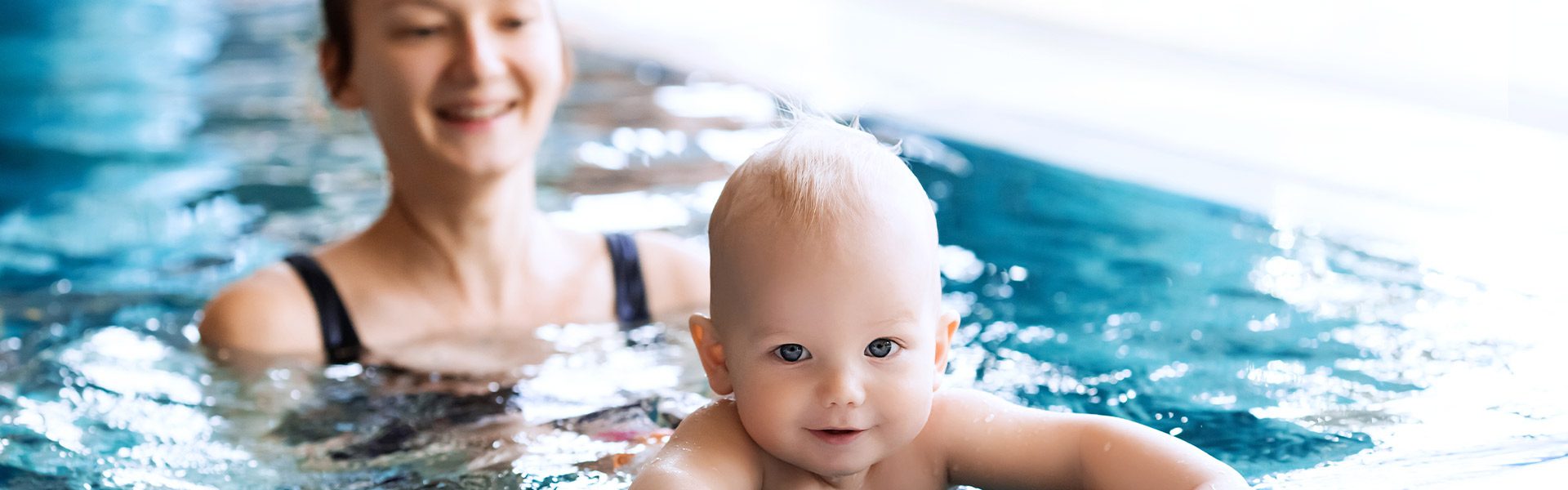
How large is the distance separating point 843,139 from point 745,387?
0.28 m

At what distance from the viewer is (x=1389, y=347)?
2598mm

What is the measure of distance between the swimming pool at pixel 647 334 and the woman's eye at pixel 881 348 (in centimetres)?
56

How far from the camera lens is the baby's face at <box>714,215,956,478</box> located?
1527 mm

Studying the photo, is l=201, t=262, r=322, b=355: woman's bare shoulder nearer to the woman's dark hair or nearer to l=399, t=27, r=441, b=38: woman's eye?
the woman's dark hair

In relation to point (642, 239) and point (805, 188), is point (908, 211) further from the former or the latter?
point (642, 239)

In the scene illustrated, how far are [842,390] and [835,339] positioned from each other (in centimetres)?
5

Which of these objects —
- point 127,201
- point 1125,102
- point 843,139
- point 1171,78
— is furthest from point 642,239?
point 1171,78

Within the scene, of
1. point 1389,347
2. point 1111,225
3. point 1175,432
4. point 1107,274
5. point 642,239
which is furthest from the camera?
point 1111,225

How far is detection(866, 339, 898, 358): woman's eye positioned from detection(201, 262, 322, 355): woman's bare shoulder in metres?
1.44

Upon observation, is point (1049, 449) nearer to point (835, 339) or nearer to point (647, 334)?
point (835, 339)

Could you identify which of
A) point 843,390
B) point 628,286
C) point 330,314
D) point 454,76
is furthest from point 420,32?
point 843,390

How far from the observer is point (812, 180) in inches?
60.6

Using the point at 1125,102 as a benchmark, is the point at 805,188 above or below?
below

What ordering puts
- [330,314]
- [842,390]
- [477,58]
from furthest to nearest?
[330,314] → [477,58] → [842,390]
